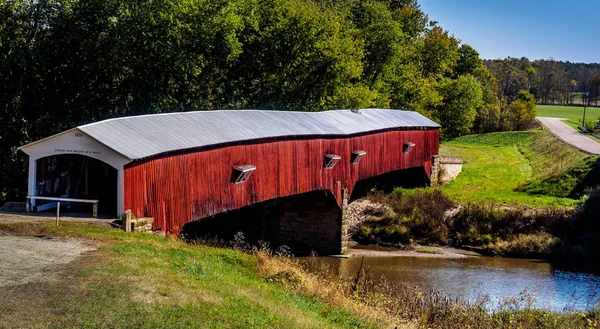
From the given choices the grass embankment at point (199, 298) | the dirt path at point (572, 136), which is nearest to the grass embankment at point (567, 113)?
the dirt path at point (572, 136)

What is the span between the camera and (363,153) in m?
29.5

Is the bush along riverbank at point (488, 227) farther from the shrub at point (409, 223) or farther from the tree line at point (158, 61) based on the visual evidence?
the tree line at point (158, 61)

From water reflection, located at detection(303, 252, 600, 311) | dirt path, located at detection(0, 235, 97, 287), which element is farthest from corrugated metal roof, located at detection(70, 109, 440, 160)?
water reflection, located at detection(303, 252, 600, 311)

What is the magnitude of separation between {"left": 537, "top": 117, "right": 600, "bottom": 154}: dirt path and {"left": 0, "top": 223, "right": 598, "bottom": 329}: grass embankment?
3150 centimetres

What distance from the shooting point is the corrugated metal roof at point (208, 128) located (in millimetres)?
17062

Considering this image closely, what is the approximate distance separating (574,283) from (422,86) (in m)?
30.3

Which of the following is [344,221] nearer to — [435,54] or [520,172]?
[520,172]

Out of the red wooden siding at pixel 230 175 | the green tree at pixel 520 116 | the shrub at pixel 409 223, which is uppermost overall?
the green tree at pixel 520 116

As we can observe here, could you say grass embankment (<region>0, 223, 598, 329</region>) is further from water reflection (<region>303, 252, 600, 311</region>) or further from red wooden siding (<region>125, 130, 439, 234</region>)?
water reflection (<region>303, 252, 600, 311</region>)

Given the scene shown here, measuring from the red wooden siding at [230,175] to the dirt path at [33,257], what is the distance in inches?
95.3

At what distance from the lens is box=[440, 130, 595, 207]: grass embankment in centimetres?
3544

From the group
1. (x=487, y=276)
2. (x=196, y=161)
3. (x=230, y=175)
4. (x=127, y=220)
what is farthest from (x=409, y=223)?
(x=127, y=220)

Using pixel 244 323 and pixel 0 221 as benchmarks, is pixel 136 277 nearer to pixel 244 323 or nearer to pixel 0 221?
pixel 244 323

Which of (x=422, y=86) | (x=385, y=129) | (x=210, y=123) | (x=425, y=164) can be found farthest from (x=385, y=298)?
(x=422, y=86)
